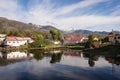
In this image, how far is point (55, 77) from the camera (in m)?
38.2

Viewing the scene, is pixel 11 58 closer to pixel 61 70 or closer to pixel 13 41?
pixel 61 70

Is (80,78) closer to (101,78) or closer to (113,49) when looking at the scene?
(101,78)

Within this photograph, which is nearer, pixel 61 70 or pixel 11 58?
A: pixel 61 70

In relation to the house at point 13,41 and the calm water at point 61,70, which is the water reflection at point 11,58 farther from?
the house at point 13,41

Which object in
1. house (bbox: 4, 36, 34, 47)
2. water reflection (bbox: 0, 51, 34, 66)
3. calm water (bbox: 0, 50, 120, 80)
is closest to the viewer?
calm water (bbox: 0, 50, 120, 80)

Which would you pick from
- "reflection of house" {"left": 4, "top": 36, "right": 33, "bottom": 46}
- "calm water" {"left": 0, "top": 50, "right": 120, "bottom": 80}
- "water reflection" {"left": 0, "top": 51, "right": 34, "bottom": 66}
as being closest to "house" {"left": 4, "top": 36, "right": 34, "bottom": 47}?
"reflection of house" {"left": 4, "top": 36, "right": 33, "bottom": 46}

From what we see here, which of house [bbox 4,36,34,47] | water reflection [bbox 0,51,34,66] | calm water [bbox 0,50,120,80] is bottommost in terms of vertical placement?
calm water [bbox 0,50,120,80]

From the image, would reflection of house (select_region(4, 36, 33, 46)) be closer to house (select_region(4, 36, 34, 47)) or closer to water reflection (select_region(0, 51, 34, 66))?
house (select_region(4, 36, 34, 47))

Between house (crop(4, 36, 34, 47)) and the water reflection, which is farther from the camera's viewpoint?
house (crop(4, 36, 34, 47))

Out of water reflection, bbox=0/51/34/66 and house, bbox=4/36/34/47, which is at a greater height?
house, bbox=4/36/34/47

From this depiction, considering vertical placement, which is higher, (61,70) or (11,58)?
(11,58)

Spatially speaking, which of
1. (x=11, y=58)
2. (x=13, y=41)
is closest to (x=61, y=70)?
(x=11, y=58)

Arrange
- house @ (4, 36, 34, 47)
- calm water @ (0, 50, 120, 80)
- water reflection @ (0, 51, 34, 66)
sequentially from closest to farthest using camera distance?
calm water @ (0, 50, 120, 80) → water reflection @ (0, 51, 34, 66) → house @ (4, 36, 34, 47)

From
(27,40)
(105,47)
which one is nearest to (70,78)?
(105,47)
